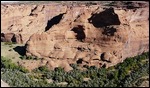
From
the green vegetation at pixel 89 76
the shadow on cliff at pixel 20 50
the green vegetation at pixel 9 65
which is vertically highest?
the shadow on cliff at pixel 20 50

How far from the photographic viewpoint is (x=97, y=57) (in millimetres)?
57844

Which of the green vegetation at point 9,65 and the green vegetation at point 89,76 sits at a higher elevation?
the green vegetation at point 9,65

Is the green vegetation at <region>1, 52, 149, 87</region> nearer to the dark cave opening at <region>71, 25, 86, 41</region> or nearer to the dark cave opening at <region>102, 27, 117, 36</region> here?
the dark cave opening at <region>102, 27, 117, 36</region>

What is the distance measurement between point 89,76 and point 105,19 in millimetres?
12173

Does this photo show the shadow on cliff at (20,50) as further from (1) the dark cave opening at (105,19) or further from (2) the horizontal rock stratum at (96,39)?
(1) the dark cave opening at (105,19)

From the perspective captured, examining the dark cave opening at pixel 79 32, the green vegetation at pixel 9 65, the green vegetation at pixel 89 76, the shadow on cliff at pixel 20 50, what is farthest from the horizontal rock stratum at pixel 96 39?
A: the green vegetation at pixel 9 65

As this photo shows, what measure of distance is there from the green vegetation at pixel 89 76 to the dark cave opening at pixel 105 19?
661 cm

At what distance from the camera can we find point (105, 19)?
6256cm

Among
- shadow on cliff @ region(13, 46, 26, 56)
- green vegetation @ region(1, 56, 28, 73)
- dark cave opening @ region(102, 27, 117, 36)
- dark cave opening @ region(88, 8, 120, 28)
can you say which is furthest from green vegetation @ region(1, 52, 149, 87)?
dark cave opening @ region(88, 8, 120, 28)

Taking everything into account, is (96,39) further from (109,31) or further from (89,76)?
(89,76)

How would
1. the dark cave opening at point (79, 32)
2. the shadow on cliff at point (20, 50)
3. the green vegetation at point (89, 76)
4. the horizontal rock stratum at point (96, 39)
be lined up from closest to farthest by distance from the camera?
the green vegetation at point (89, 76) < the horizontal rock stratum at point (96, 39) < the dark cave opening at point (79, 32) < the shadow on cliff at point (20, 50)

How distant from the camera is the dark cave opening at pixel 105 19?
60.9 metres

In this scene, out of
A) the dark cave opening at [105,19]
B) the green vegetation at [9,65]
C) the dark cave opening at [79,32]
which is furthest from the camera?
the dark cave opening at [79,32]

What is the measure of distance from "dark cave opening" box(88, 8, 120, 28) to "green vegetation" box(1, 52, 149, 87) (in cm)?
661
